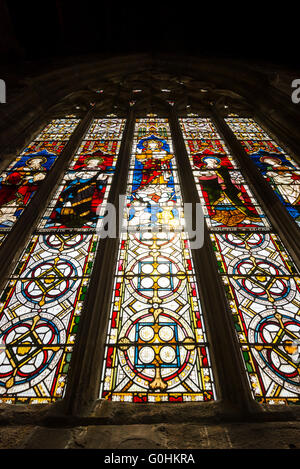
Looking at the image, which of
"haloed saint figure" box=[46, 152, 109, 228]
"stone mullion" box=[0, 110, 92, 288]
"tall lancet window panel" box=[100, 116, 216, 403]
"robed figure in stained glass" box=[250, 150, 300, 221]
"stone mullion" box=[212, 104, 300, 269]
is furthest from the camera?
"robed figure in stained glass" box=[250, 150, 300, 221]

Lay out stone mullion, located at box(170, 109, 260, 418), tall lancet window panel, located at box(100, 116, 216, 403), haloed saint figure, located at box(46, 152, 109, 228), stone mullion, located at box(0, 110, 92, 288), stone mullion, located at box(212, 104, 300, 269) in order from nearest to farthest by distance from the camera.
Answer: stone mullion, located at box(170, 109, 260, 418) → tall lancet window panel, located at box(100, 116, 216, 403) → stone mullion, located at box(0, 110, 92, 288) → stone mullion, located at box(212, 104, 300, 269) → haloed saint figure, located at box(46, 152, 109, 228)

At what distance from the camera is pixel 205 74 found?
23.9ft

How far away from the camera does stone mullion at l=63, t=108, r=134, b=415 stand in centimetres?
178

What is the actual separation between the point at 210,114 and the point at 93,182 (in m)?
3.47

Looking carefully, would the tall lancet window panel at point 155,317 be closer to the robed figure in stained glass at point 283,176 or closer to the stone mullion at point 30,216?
the stone mullion at point 30,216

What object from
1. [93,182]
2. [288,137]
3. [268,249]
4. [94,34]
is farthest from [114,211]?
[94,34]

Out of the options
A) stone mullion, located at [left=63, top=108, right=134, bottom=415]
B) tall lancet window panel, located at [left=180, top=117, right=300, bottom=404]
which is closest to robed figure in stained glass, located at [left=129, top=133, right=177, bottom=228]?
tall lancet window panel, located at [left=180, top=117, right=300, bottom=404]

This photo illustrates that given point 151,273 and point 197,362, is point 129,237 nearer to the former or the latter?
point 151,273

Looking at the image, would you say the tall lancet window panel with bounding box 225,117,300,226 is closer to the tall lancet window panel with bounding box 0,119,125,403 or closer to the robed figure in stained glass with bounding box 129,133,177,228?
the robed figure in stained glass with bounding box 129,133,177,228

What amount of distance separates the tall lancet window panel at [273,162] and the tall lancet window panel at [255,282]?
336 mm

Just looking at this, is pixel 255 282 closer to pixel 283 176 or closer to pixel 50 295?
pixel 50 295

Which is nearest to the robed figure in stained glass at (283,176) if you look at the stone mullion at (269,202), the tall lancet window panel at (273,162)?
the tall lancet window panel at (273,162)

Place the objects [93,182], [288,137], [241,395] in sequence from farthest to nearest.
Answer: [288,137] → [93,182] → [241,395]

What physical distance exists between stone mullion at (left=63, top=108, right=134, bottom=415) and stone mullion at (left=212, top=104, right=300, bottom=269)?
1.67 metres
